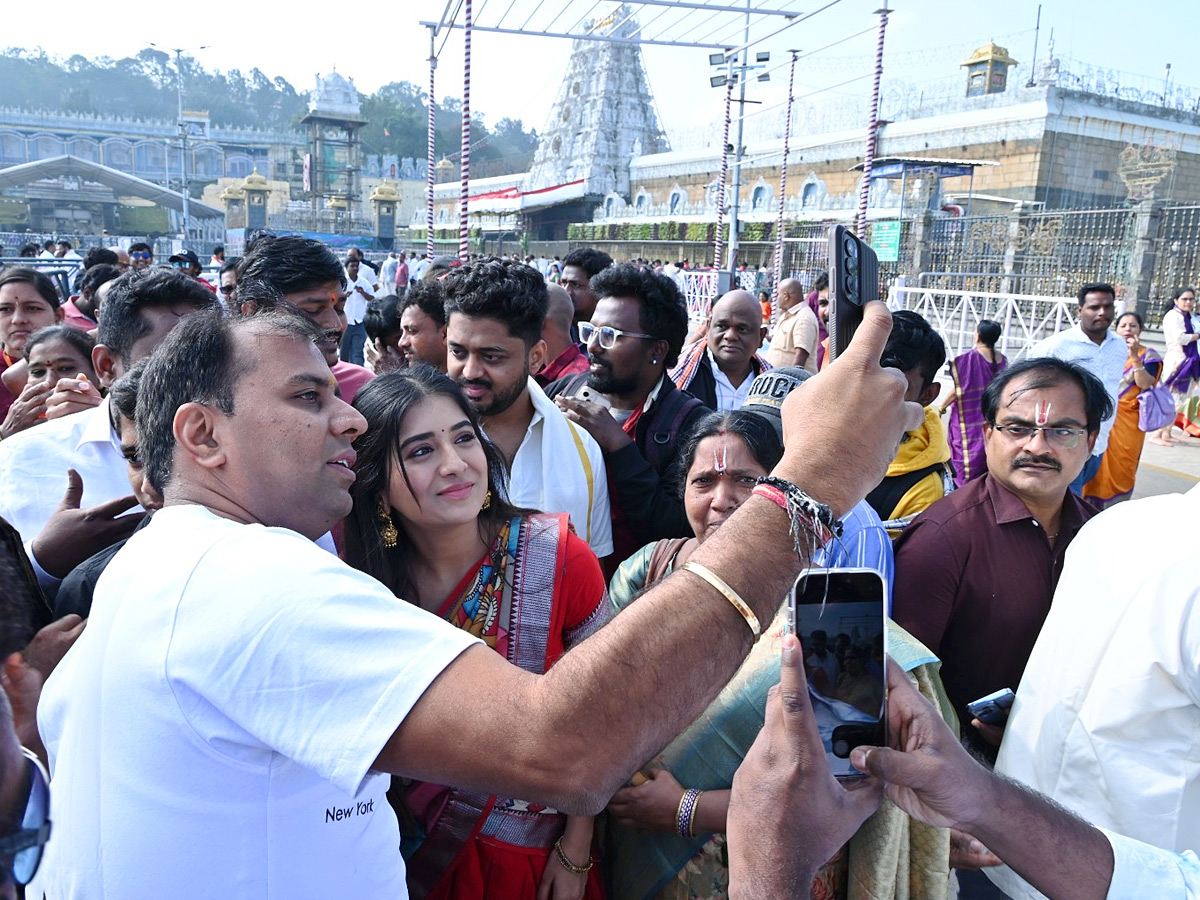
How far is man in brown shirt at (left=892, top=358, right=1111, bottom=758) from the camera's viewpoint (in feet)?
6.91

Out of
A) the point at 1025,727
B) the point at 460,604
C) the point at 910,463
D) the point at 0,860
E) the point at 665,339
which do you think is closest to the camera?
the point at 0,860

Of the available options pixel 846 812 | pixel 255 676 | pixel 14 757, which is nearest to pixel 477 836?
pixel 846 812

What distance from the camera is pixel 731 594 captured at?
0.91 m

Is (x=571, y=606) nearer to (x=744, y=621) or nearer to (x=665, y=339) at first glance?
(x=744, y=621)

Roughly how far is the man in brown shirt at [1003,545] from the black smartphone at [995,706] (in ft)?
0.88

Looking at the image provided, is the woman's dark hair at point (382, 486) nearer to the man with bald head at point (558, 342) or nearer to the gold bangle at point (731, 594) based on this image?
the gold bangle at point (731, 594)

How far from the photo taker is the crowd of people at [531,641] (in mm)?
875

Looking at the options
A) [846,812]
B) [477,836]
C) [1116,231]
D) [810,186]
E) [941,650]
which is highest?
[810,186]

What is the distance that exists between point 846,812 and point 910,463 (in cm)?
207

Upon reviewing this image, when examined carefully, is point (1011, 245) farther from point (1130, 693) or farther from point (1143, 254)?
point (1130, 693)

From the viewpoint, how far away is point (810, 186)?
110 ft

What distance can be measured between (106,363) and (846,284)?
8.72ft

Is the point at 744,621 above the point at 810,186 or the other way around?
the other way around

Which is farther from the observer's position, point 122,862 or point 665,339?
point 665,339
